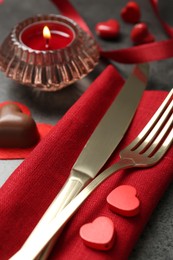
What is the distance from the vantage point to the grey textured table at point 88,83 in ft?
1.45

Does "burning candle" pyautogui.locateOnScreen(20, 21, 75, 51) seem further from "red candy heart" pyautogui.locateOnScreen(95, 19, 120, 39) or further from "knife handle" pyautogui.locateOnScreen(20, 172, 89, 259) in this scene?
"knife handle" pyautogui.locateOnScreen(20, 172, 89, 259)

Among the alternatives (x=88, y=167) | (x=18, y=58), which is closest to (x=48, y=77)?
(x=18, y=58)

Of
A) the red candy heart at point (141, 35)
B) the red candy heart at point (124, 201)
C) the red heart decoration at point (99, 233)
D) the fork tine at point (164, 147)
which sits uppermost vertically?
the red heart decoration at point (99, 233)

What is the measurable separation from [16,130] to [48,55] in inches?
4.6

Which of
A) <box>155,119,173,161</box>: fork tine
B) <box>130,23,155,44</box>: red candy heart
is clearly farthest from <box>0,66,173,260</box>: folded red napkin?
<box>130,23,155,44</box>: red candy heart

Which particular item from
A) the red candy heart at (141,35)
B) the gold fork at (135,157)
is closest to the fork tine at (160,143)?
the gold fork at (135,157)

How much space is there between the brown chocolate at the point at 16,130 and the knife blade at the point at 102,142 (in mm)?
68

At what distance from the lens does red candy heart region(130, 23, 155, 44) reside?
69 cm

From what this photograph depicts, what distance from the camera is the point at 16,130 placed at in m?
0.52

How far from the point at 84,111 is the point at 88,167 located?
0.30 ft

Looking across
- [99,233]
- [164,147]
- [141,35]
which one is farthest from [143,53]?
[99,233]

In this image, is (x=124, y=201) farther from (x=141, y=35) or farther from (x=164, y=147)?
(x=141, y=35)

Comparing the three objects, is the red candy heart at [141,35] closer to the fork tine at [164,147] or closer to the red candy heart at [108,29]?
the red candy heart at [108,29]

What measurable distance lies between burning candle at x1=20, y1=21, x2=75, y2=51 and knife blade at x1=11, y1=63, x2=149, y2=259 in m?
0.10
